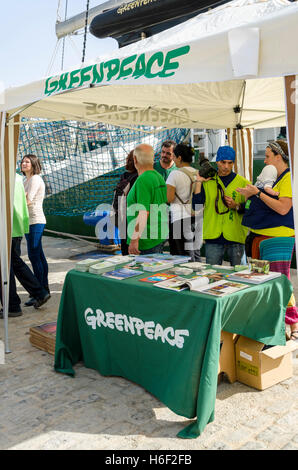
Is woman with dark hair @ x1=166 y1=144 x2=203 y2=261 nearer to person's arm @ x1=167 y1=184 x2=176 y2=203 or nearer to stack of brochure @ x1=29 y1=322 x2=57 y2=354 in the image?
→ person's arm @ x1=167 y1=184 x2=176 y2=203

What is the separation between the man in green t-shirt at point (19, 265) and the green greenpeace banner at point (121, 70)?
1373 millimetres

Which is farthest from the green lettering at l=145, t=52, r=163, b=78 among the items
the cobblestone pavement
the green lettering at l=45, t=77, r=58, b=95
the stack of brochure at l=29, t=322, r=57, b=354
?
A: the stack of brochure at l=29, t=322, r=57, b=354

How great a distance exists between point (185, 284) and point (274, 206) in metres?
1.08

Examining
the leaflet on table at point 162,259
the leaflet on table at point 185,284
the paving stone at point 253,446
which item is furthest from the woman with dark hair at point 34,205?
the paving stone at point 253,446

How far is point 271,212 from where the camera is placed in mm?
3254

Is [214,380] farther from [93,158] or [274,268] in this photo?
[93,158]

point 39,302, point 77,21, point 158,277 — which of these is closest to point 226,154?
point 158,277

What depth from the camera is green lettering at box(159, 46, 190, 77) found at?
96.2 inches

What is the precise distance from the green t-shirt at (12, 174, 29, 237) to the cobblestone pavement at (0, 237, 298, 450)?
1410 millimetres

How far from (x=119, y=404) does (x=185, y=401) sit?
0.51 meters

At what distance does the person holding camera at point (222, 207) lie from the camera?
140 inches
